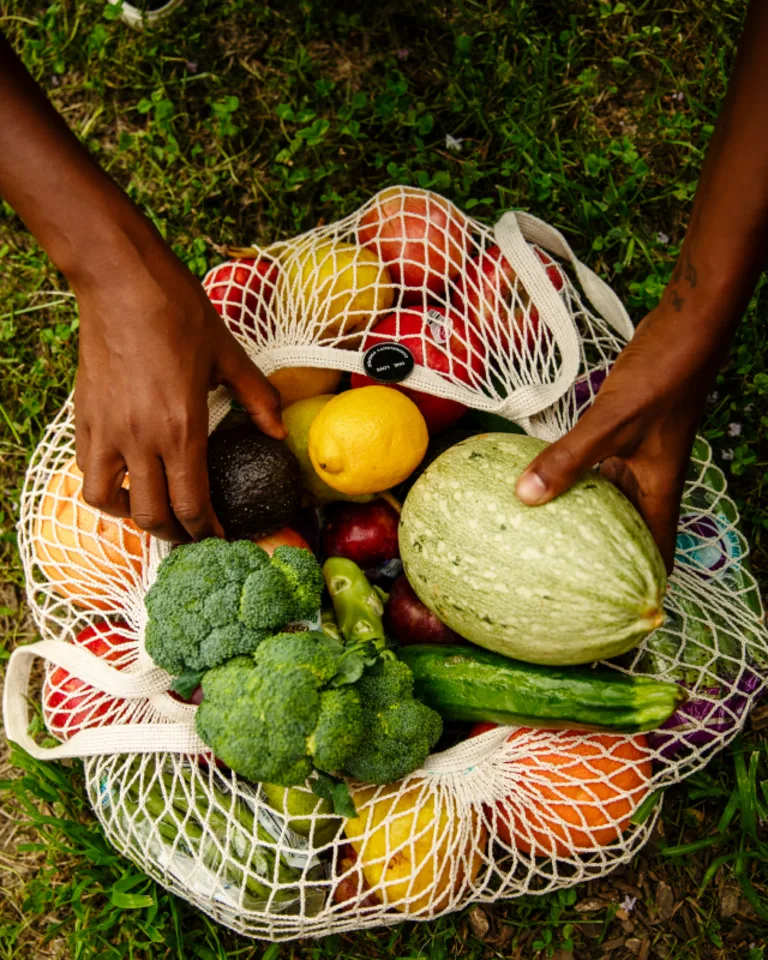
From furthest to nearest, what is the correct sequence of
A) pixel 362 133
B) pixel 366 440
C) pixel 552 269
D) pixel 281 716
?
pixel 362 133 < pixel 552 269 < pixel 366 440 < pixel 281 716

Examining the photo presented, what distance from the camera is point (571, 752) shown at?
1637mm

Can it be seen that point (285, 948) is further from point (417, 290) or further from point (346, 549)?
point (417, 290)

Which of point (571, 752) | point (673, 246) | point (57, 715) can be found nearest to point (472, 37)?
point (673, 246)

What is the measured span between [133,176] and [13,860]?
7.04 ft

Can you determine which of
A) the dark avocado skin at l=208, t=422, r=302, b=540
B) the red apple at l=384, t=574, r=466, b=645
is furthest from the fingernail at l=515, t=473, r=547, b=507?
the dark avocado skin at l=208, t=422, r=302, b=540

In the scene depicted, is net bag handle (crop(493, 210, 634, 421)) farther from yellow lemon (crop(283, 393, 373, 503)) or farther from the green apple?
the green apple

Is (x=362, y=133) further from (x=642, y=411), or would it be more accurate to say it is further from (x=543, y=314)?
(x=642, y=411)

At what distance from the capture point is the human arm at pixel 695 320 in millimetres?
1354

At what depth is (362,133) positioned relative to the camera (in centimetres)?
246

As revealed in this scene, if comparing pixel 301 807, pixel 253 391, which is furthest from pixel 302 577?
pixel 301 807

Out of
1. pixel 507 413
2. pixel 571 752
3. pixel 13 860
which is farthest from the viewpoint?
pixel 13 860

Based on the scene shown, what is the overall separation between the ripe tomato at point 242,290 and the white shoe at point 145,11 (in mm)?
1159

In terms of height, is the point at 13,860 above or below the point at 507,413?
below

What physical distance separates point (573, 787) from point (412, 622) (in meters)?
0.49
